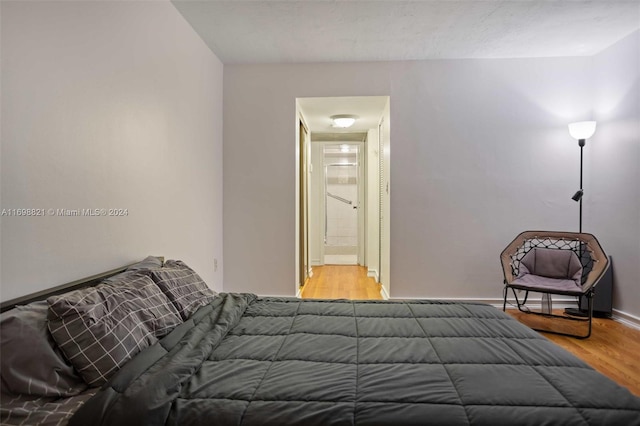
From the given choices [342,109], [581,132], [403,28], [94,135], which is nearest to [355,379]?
[94,135]

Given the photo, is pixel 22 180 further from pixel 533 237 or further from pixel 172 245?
pixel 533 237

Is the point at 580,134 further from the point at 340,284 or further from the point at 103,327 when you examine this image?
the point at 103,327

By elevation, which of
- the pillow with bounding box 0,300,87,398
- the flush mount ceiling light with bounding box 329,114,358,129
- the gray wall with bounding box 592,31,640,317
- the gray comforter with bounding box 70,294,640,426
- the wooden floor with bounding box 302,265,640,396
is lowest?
the wooden floor with bounding box 302,265,640,396

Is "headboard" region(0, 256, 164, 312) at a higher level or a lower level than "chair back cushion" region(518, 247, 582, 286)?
higher

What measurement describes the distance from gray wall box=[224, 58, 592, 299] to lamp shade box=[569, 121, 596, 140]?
221mm

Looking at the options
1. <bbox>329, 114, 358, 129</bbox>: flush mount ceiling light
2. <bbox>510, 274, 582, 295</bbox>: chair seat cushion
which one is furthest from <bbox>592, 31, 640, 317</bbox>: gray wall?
<bbox>329, 114, 358, 129</bbox>: flush mount ceiling light

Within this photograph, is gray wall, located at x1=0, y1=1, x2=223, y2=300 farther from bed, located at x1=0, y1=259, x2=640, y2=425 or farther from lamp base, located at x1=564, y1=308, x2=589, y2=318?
lamp base, located at x1=564, y1=308, x2=589, y2=318

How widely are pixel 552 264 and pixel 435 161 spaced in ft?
4.84

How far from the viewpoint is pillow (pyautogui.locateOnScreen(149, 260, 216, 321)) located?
5.63ft

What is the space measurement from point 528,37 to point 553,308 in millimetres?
2709

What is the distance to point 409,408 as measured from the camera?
1.00m

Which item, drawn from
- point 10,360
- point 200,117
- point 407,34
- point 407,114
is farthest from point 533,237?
point 10,360

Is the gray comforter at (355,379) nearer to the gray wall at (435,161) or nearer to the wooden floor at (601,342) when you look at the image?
the wooden floor at (601,342)

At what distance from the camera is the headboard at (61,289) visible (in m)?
1.26
